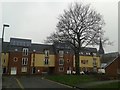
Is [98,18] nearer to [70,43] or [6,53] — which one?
[70,43]

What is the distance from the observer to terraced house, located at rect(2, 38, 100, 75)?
78.0m

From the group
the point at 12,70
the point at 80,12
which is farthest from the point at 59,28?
the point at 12,70

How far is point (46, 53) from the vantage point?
3310 inches

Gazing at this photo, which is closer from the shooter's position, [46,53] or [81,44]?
[81,44]

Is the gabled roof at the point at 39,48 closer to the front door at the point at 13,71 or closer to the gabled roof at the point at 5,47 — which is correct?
the gabled roof at the point at 5,47

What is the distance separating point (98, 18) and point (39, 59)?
3890 centimetres

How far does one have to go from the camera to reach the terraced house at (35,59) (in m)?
78.0

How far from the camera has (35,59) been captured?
81250mm

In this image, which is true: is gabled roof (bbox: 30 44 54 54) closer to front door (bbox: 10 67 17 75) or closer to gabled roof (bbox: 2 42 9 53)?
gabled roof (bbox: 2 42 9 53)

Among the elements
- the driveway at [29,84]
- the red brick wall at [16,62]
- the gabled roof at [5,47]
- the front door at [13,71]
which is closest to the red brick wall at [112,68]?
the red brick wall at [16,62]

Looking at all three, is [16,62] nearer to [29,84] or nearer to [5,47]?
[5,47]

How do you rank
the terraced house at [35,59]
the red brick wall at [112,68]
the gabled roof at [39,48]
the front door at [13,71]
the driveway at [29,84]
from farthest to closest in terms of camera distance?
the gabled roof at [39,48]
the terraced house at [35,59]
the front door at [13,71]
the red brick wall at [112,68]
the driveway at [29,84]

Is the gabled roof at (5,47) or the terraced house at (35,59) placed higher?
the gabled roof at (5,47)

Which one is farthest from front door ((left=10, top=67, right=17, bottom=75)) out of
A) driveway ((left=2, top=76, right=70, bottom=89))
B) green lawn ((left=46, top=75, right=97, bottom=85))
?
driveway ((left=2, top=76, right=70, bottom=89))
